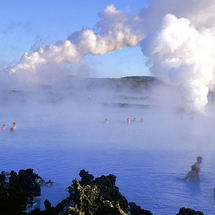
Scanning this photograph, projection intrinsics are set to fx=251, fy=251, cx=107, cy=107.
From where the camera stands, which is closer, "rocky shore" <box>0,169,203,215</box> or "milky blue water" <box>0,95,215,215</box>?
"rocky shore" <box>0,169,203,215</box>

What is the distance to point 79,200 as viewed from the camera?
10.3 feet

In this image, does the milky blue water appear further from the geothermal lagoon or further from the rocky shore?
the rocky shore

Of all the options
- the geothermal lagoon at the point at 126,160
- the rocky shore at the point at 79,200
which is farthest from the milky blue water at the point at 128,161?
the rocky shore at the point at 79,200

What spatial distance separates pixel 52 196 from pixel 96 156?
2905mm

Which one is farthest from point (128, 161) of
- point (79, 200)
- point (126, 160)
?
point (79, 200)

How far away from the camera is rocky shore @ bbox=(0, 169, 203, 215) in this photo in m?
3.11

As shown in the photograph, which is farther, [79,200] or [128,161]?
[128,161]

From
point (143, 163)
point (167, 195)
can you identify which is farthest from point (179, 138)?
point (167, 195)

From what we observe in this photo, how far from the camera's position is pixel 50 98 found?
3238 centimetres

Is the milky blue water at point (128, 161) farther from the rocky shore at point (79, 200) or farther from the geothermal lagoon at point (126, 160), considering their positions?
the rocky shore at point (79, 200)

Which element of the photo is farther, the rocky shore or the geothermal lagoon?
the geothermal lagoon

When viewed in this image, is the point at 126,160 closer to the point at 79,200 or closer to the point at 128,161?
the point at 128,161

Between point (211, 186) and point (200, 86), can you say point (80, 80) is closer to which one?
point (200, 86)

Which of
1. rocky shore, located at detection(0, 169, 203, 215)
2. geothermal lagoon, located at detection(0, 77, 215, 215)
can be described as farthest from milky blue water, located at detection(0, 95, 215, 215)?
rocky shore, located at detection(0, 169, 203, 215)
